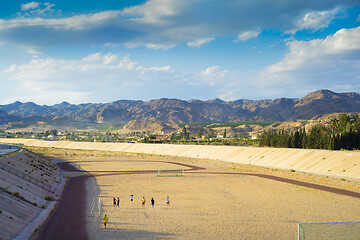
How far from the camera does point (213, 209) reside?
3278 centimetres

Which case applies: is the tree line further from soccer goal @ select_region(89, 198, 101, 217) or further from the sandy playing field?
soccer goal @ select_region(89, 198, 101, 217)

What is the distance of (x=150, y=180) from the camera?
172 feet

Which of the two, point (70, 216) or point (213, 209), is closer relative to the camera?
point (70, 216)

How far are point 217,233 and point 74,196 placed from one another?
69.1 ft

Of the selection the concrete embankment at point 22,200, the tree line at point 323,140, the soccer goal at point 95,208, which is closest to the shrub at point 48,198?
the concrete embankment at point 22,200

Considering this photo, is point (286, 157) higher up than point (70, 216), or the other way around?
point (286, 157)

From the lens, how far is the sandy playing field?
83.2 feet

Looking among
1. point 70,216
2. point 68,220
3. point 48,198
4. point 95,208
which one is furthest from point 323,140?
point 68,220

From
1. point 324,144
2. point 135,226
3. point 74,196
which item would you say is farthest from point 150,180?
point 324,144

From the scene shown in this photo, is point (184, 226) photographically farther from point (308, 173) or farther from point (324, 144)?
point (324, 144)

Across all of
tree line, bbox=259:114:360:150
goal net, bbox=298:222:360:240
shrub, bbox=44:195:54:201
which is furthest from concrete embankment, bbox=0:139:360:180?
shrub, bbox=44:195:54:201

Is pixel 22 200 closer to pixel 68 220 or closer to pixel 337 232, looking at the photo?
pixel 68 220

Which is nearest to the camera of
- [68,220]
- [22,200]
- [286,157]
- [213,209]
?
[68,220]

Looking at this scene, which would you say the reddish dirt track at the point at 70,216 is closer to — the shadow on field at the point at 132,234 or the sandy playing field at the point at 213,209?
the sandy playing field at the point at 213,209
